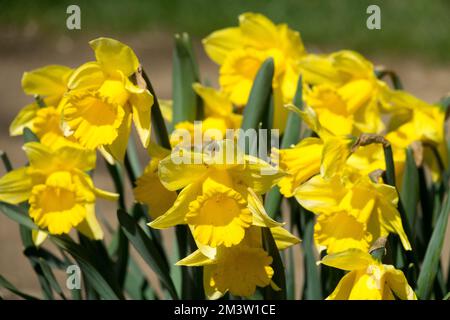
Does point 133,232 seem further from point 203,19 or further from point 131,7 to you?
point 131,7

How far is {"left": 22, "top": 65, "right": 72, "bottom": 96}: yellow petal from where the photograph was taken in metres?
1.67

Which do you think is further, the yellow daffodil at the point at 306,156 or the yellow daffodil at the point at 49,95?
the yellow daffodil at the point at 49,95

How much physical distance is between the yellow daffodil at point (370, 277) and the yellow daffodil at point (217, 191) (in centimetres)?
14

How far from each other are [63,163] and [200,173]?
0.38m

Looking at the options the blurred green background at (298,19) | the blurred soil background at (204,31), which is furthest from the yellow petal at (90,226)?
the blurred green background at (298,19)

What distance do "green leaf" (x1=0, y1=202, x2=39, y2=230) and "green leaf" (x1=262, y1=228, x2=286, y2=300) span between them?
0.51 meters

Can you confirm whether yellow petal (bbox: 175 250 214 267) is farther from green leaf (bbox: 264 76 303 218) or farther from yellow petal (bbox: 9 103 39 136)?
yellow petal (bbox: 9 103 39 136)

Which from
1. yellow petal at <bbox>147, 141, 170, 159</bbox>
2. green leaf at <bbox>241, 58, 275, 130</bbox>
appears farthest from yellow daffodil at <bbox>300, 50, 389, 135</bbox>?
yellow petal at <bbox>147, 141, 170, 159</bbox>

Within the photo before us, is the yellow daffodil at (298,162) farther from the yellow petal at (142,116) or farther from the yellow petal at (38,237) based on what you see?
the yellow petal at (38,237)

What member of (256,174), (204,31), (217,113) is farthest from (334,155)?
(204,31)

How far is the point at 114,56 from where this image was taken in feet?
4.60

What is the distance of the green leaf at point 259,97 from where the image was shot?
62.7 inches

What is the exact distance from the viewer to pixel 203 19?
549cm
